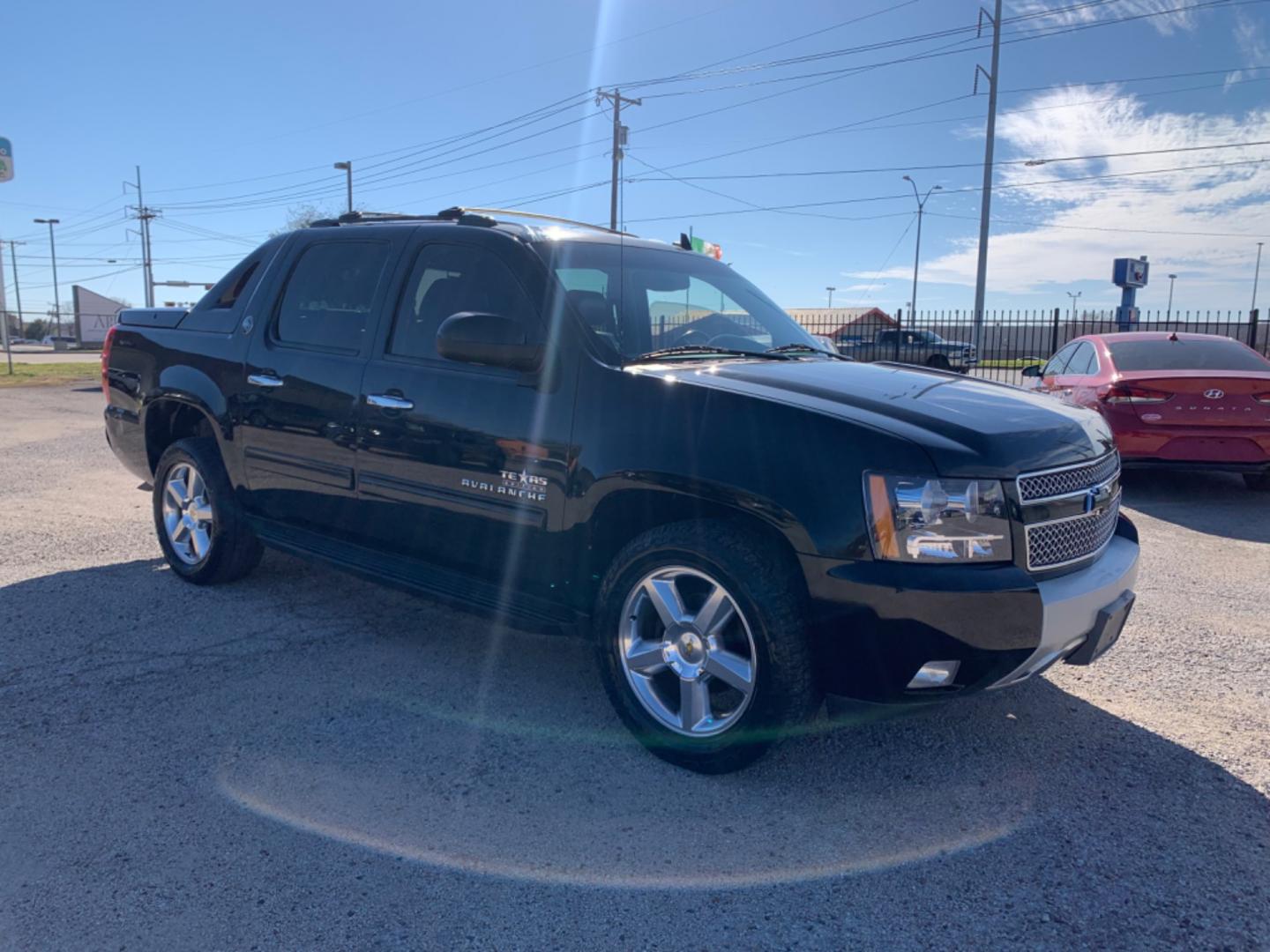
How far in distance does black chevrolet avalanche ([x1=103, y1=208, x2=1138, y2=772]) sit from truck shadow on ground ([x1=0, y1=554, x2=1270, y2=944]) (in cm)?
32

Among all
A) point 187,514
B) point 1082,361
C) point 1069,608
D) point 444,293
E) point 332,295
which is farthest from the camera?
point 1082,361

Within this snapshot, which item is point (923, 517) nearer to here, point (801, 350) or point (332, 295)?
point (801, 350)

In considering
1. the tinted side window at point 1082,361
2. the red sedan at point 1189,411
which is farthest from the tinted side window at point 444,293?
the tinted side window at point 1082,361

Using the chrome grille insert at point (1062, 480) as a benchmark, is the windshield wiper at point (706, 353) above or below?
above

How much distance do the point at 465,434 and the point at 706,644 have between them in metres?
1.28

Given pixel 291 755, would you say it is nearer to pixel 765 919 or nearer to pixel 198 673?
pixel 198 673

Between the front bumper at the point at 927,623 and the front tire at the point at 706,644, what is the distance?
12 cm

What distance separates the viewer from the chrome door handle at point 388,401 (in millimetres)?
3885

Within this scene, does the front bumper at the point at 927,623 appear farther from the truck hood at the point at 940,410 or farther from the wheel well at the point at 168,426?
the wheel well at the point at 168,426

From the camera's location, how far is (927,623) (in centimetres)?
276

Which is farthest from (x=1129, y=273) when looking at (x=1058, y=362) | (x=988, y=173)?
(x=1058, y=362)

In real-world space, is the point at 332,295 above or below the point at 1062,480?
above

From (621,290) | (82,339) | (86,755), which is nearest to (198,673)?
(86,755)

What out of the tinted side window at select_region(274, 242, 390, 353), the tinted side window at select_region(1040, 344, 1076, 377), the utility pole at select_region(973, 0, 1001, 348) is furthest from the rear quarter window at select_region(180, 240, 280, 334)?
the utility pole at select_region(973, 0, 1001, 348)
